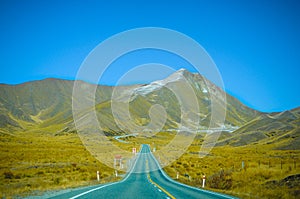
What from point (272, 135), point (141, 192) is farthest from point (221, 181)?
point (272, 135)

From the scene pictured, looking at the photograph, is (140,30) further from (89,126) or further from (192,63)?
(89,126)

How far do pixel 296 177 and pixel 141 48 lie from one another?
116 feet

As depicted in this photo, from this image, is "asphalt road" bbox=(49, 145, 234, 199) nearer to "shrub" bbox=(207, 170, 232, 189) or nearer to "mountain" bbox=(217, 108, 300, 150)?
"shrub" bbox=(207, 170, 232, 189)

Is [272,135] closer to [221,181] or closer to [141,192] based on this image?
[221,181]

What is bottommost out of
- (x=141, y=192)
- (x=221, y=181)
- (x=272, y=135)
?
(x=221, y=181)

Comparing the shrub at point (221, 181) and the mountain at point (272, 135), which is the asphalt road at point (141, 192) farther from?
the mountain at point (272, 135)

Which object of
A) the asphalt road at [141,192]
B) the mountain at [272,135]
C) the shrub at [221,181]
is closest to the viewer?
the asphalt road at [141,192]

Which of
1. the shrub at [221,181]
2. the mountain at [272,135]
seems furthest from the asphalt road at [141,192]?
the mountain at [272,135]

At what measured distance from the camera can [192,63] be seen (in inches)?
1809

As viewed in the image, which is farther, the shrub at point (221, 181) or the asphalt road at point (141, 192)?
the shrub at point (221, 181)

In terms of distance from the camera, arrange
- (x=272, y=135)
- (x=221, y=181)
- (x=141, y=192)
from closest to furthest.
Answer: (x=141, y=192), (x=221, y=181), (x=272, y=135)

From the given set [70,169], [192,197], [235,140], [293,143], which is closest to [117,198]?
[192,197]

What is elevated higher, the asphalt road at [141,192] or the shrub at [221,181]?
the asphalt road at [141,192]

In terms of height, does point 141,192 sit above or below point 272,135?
below
